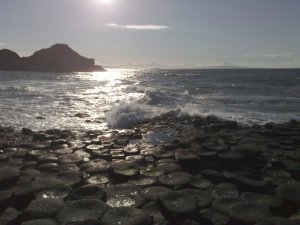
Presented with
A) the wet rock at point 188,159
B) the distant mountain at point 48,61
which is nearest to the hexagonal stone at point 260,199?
the wet rock at point 188,159

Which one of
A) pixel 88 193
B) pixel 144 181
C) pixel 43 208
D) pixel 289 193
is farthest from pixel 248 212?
pixel 43 208

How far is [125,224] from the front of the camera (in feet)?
16.0

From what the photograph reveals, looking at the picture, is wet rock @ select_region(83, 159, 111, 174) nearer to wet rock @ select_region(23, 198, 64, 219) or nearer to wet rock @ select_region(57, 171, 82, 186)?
wet rock @ select_region(57, 171, 82, 186)

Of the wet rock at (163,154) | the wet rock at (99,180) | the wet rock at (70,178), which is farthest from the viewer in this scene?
the wet rock at (163,154)

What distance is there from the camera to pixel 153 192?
605 centimetres

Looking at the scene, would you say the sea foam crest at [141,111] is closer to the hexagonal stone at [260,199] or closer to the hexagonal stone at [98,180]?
the hexagonal stone at [98,180]

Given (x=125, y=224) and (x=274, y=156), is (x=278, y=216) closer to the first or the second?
(x=125, y=224)

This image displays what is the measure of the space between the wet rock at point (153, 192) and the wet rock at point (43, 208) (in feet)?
4.25

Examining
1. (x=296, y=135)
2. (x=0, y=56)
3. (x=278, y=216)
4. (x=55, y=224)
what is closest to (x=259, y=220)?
(x=278, y=216)

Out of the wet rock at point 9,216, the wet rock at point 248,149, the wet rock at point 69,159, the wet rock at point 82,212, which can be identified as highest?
the wet rock at point 248,149

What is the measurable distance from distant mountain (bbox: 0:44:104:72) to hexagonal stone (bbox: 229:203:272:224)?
104 metres

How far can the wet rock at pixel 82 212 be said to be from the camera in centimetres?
496

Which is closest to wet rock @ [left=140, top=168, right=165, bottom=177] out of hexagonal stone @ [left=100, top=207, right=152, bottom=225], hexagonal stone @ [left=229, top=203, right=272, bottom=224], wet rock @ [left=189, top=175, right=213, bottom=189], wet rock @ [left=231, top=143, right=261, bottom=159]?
wet rock @ [left=189, top=175, right=213, bottom=189]

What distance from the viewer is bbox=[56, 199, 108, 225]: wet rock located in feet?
16.3
